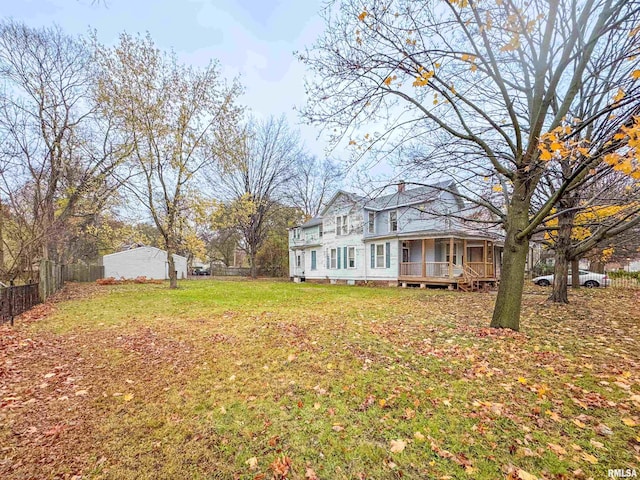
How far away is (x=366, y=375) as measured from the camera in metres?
4.17

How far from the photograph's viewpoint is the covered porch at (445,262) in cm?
1694

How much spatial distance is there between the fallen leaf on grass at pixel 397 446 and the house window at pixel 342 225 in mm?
19803

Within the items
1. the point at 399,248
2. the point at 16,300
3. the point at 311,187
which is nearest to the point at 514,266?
the point at 16,300

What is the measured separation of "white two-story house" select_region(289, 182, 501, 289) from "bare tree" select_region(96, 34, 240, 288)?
8173 millimetres

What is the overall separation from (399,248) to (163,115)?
14871 mm

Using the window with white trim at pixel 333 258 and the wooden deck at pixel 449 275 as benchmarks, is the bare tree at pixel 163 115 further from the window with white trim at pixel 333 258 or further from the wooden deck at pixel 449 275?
the wooden deck at pixel 449 275

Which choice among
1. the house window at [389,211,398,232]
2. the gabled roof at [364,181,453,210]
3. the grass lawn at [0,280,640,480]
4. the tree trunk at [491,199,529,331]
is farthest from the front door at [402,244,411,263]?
the tree trunk at [491,199,529,331]

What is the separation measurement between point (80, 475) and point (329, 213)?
70.9 feet

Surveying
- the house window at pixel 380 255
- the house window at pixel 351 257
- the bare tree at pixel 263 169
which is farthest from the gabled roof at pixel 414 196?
the bare tree at pixel 263 169

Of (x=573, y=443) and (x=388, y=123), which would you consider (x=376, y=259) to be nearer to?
(x=388, y=123)

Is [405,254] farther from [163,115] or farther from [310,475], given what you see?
[310,475]

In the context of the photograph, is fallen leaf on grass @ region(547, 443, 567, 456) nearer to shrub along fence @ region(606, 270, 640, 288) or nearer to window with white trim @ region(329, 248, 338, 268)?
window with white trim @ region(329, 248, 338, 268)

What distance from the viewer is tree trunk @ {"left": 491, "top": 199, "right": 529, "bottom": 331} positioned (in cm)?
634

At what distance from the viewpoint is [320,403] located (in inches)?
136
